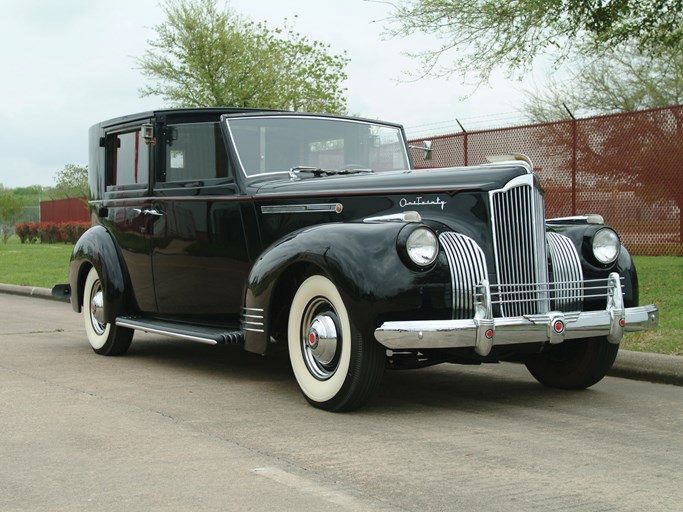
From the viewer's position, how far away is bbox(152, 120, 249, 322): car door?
7082 millimetres

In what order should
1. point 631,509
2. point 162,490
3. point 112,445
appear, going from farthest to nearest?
point 112,445, point 162,490, point 631,509

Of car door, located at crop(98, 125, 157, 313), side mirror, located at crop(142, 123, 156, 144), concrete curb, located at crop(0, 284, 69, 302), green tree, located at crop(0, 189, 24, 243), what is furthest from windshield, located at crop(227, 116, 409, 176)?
green tree, located at crop(0, 189, 24, 243)

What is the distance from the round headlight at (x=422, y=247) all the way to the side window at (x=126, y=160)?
10.3ft

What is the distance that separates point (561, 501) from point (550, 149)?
34.7 ft

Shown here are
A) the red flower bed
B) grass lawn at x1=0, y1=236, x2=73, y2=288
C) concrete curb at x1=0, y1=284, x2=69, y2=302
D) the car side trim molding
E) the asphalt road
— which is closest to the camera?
the asphalt road

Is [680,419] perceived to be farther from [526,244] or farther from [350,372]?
[350,372]

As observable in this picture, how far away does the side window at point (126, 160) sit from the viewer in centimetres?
801

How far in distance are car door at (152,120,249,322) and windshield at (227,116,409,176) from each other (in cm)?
19

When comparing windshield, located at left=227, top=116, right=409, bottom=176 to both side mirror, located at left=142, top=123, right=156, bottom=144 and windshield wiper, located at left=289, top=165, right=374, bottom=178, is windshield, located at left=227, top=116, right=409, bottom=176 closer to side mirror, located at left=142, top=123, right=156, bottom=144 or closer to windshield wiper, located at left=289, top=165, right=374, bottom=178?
windshield wiper, located at left=289, top=165, right=374, bottom=178

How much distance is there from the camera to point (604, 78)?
27547 mm

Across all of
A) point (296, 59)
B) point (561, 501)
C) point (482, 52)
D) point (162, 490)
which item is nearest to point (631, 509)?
point (561, 501)

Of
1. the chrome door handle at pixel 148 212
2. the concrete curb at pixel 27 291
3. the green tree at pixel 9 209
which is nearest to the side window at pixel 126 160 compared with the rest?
→ the chrome door handle at pixel 148 212

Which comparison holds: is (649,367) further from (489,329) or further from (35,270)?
(35,270)

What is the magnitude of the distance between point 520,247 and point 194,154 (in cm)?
281
